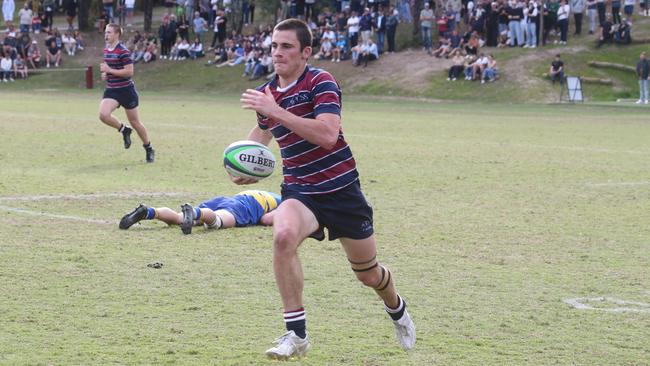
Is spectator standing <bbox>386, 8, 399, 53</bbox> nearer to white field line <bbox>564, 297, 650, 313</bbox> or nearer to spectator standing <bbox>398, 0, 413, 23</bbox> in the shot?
spectator standing <bbox>398, 0, 413, 23</bbox>

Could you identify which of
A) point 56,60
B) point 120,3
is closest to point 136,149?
point 56,60

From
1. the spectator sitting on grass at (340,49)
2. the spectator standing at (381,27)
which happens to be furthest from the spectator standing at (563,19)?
the spectator sitting on grass at (340,49)

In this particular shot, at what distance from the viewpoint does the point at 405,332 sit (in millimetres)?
7039

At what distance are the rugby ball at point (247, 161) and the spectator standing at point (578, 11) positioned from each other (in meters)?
43.0

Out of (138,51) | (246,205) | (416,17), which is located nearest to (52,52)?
(138,51)

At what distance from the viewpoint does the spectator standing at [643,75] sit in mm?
40812

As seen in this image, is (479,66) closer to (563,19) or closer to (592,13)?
(563,19)

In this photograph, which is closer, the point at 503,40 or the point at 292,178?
the point at 292,178

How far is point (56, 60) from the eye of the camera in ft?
190

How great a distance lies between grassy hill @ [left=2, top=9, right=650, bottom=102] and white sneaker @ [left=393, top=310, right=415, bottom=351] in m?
35.6

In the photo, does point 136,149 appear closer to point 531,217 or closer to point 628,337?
point 531,217

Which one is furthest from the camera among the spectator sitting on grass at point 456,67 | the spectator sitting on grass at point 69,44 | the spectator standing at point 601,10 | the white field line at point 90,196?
the spectator sitting on grass at point 69,44

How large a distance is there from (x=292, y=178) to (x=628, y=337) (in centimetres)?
240

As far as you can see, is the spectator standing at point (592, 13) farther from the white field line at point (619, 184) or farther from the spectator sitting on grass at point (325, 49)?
the white field line at point (619, 184)
